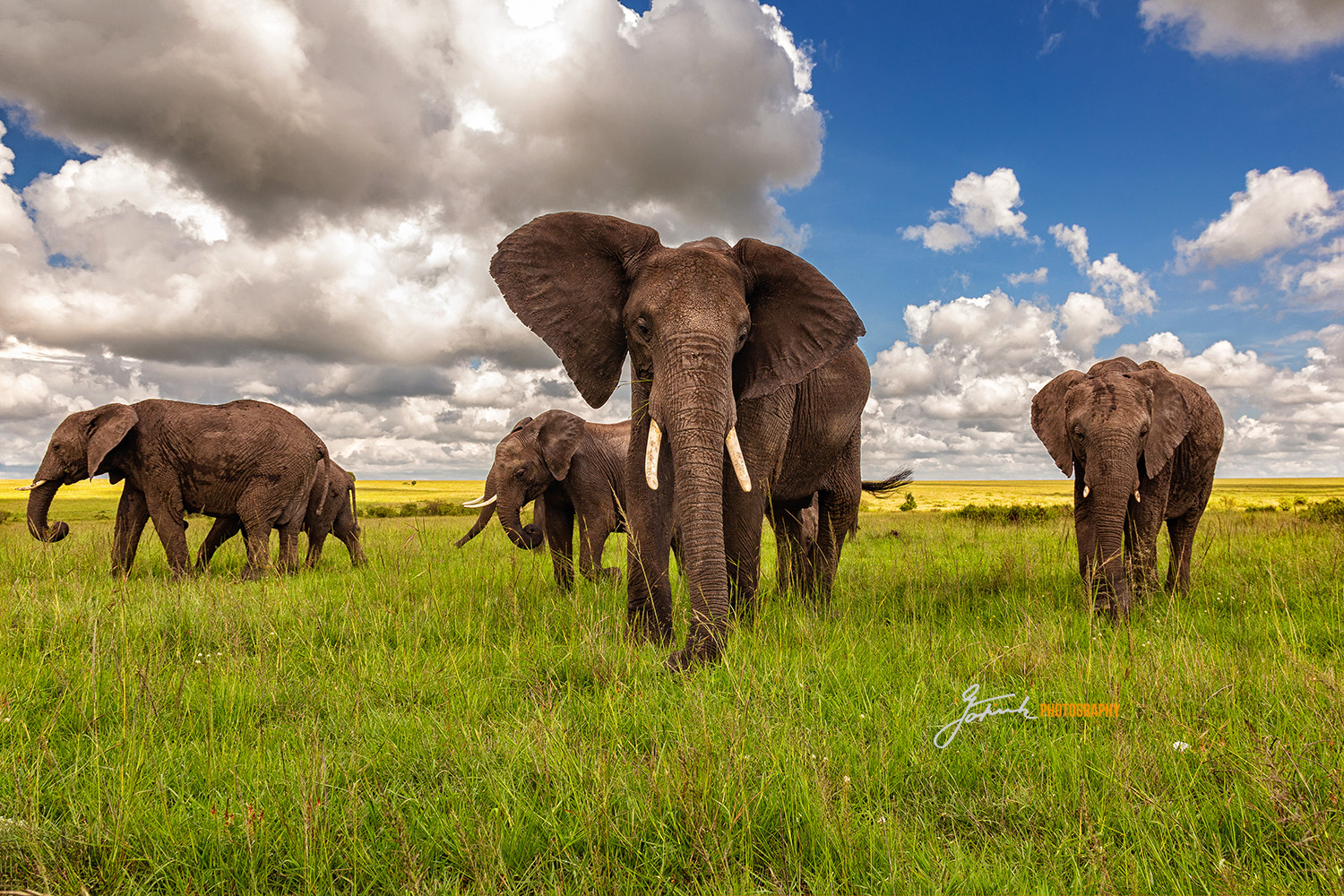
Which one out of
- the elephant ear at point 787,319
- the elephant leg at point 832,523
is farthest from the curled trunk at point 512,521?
the elephant ear at point 787,319

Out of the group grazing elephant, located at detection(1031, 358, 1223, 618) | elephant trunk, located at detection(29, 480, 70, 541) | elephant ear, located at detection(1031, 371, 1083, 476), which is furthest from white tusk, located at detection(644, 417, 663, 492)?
elephant trunk, located at detection(29, 480, 70, 541)

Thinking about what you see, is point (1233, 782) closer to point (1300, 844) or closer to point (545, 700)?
point (1300, 844)

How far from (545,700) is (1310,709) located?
3798 millimetres

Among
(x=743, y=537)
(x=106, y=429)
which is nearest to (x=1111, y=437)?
(x=743, y=537)

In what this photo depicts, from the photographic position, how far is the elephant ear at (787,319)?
17.6 feet

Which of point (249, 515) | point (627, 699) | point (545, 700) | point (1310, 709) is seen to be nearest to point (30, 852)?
point (545, 700)

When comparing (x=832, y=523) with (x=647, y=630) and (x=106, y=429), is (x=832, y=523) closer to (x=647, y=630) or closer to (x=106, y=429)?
(x=647, y=630)

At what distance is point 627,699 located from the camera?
3.63 m

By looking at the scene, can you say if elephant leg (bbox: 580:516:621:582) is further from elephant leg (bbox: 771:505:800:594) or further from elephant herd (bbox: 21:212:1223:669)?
elephant leg (bbox: 771:505:800:594)

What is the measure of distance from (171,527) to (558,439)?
18.3 ft

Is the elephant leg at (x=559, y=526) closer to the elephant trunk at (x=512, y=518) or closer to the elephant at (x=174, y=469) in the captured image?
the elephant trunk at (x=512, y=518)

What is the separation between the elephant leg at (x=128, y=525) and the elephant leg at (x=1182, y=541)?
1397 centimetres

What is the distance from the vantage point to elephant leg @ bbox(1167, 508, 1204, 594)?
830 centimetres

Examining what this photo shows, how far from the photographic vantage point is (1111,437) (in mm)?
6699
